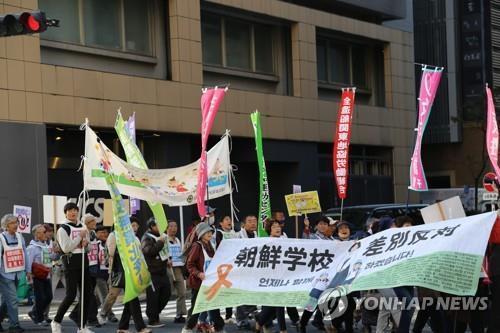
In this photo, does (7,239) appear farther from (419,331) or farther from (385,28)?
(385,28)

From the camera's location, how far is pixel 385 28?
41.6 metres

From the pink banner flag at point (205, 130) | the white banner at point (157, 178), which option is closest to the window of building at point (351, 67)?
the pink banner flag at point (205, 130)

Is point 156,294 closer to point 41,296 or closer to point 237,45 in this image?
point 41,296

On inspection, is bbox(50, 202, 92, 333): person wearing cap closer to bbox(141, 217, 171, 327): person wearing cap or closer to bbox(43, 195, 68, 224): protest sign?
bbox(141, 217, 171, 327): person wearing cap

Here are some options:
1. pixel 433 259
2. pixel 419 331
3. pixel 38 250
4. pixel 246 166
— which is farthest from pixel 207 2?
pixel 433 259

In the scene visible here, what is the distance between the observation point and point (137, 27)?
30938 millimetres

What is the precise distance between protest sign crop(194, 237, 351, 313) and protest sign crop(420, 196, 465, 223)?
1.16m

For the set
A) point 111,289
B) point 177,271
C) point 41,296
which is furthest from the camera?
point 177,271

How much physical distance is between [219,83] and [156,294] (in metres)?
18.2

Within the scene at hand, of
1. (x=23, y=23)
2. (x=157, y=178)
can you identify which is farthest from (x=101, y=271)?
(x=23, y=23)

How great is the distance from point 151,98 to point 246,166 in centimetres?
663

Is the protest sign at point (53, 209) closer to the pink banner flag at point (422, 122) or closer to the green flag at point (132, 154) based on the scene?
the green flag at point (132, 154)

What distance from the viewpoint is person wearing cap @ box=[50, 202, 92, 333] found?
14.1 m

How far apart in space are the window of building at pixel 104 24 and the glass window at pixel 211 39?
2.60 meters
